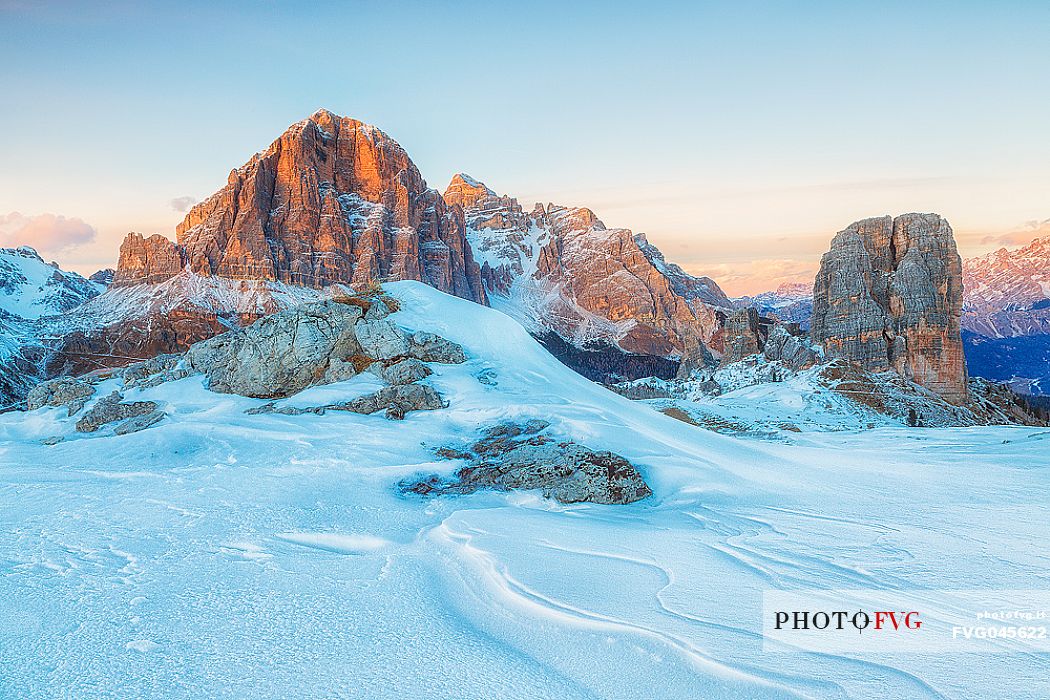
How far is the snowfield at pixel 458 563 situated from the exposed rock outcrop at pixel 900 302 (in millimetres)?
39644

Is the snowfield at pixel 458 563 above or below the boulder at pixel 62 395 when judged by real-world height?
below

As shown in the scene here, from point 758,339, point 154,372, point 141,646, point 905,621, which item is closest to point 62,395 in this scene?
point 154,372

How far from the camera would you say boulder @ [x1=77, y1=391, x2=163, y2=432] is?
13352 millimetres

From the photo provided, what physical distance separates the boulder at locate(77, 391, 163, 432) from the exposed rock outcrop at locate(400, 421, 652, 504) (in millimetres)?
8432

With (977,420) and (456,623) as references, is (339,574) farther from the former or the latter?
(977,420)

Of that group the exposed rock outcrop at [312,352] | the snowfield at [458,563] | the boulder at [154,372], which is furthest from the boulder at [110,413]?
the boulder at [154,372]

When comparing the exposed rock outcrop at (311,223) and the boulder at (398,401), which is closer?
the boulder at (398,401)

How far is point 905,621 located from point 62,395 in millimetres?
19832

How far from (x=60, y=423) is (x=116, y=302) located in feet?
508

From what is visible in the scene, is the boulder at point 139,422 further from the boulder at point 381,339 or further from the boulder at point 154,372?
the boulder at point 381,339

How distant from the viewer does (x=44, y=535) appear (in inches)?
251

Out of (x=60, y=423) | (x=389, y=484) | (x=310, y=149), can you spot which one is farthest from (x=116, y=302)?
(x=389, y=484)

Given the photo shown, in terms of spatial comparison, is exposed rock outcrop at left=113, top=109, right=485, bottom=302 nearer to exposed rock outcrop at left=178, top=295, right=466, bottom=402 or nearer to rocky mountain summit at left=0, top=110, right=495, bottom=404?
rocky mountain summit at left=0, top=110, right=495, bottom=404

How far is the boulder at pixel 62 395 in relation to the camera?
16.0m
